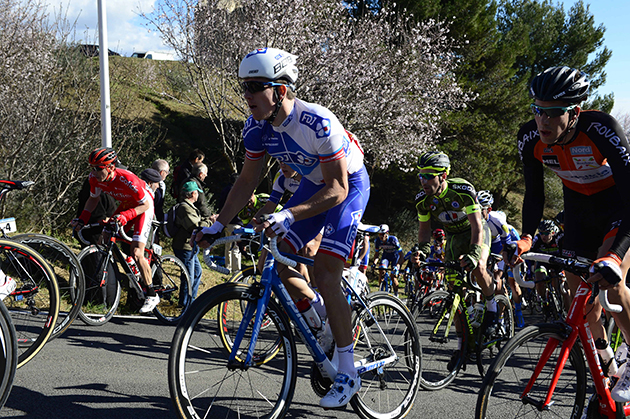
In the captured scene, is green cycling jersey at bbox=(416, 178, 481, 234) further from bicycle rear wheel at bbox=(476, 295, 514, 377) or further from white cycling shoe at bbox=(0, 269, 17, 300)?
white cycling shoe at bbox=(0, 269, 17, 300)

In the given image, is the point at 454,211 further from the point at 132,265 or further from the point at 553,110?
the point at 132,265

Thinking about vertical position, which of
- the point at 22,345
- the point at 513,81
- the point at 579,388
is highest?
the point at 513,81

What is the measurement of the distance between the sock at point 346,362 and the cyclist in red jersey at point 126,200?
3.93m

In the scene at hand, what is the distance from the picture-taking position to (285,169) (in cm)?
521

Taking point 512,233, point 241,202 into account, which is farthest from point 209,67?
point 241,202

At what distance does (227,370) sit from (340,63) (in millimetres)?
14038

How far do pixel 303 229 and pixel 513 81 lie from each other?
2492 cm

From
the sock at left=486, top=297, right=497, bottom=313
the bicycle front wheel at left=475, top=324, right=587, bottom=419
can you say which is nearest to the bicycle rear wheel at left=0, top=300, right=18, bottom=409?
the bicycle front wheel at left=475, top=324, right=587, bottom=419

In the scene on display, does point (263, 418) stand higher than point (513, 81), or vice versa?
point (513, 81)

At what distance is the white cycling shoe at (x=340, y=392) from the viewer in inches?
125

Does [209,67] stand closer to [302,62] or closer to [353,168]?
[302,62]

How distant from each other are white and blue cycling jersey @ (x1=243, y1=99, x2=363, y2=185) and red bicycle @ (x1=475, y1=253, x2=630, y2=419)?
1.33 meters

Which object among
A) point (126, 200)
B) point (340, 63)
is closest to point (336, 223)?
point (126, 200)

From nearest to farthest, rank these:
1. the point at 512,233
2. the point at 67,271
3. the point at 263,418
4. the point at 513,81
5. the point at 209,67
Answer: the point at 263,418 → the point at 67,271 → the point at 512,233 → the point at 209,67 → the point at 513,81
